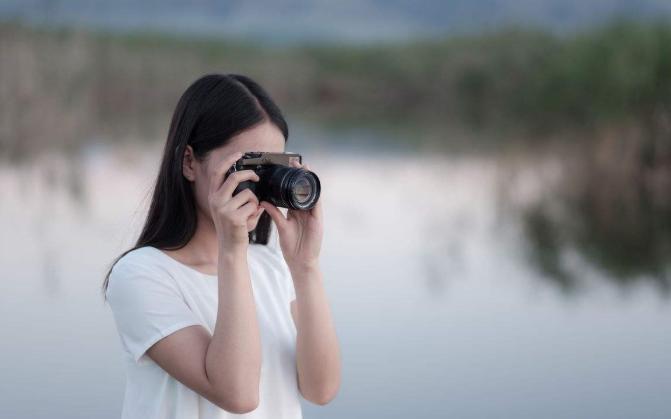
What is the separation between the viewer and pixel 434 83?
779 inches

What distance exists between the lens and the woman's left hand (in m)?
1.46

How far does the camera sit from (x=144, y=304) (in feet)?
4.41

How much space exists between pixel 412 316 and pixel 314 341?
311 centimetres

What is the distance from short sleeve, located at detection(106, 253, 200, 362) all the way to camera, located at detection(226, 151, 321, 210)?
14 centimetres

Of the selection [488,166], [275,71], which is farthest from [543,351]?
[275,71]

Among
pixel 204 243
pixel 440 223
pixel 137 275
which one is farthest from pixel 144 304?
pixel 440 223

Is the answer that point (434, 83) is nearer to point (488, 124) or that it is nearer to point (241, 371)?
point (488, 124)

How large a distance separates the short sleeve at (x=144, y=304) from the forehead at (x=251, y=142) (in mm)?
166

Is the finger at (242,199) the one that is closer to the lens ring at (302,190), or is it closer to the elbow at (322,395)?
the lens ring at (302,190)

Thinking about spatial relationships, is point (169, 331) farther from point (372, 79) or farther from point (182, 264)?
point (372, 79)

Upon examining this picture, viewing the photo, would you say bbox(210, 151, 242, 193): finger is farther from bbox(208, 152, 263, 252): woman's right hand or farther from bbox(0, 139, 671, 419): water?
bbox(0, 139, 671, 419): water

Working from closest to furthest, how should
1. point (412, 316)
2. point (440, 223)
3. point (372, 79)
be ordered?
point (412, 316), point (440, 223), point (372, 79)

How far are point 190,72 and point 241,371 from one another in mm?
15457

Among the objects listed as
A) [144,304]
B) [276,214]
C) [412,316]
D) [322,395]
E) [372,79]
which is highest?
[372,79]
